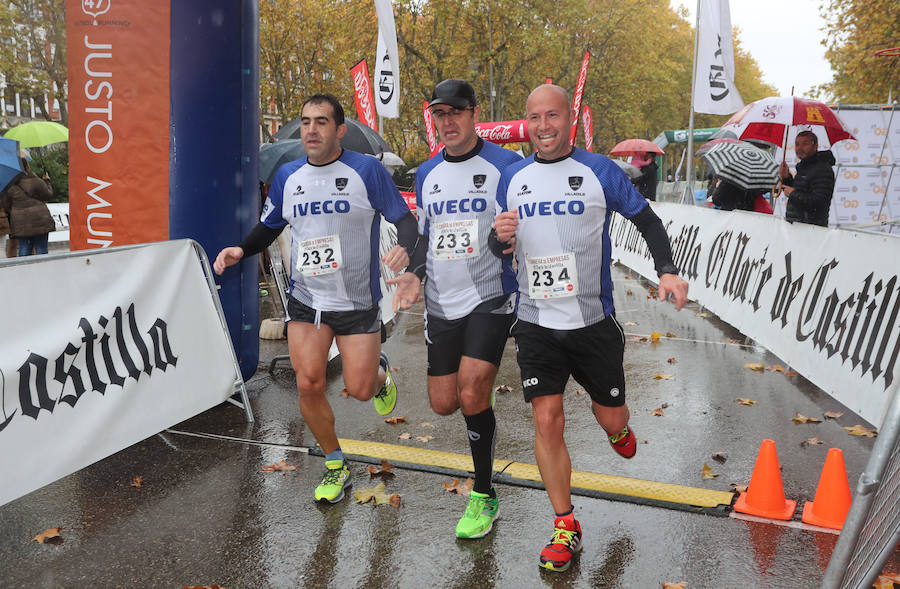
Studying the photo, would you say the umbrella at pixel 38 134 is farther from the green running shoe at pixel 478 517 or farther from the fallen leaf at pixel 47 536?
the green running shoe at pixel 478 517

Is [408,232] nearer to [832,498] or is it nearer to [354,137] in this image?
[832,498]

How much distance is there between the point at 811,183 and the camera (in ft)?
31.1

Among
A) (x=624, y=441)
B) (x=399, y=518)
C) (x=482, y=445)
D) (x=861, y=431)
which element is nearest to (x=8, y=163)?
(x=399, y=518)

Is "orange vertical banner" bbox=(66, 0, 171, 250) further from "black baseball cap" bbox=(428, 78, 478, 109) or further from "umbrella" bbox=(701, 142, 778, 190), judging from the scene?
"umbrella" bbox=(701, 142, 778, 190)

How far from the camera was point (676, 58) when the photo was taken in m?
65.1

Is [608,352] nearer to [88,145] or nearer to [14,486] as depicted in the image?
[14,486]

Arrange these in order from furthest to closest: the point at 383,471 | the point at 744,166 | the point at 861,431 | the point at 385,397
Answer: the point at 744,166 → the point at 861,431 → the point at 385,397 → the point at 383,471

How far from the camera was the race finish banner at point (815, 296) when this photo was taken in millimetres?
5645

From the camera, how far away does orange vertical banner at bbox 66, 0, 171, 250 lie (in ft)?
19.4

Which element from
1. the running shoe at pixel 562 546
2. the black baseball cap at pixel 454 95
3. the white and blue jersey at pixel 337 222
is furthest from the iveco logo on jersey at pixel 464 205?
the running shoe at pixel 562 546

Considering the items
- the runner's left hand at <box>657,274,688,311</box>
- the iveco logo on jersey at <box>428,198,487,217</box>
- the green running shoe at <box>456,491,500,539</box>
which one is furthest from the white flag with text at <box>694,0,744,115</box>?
the green running shoe at <box>456,491,500,539</box>

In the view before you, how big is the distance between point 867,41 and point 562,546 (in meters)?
26.2

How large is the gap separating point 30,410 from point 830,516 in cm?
406

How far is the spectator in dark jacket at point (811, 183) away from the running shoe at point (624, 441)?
6049 millimetres
